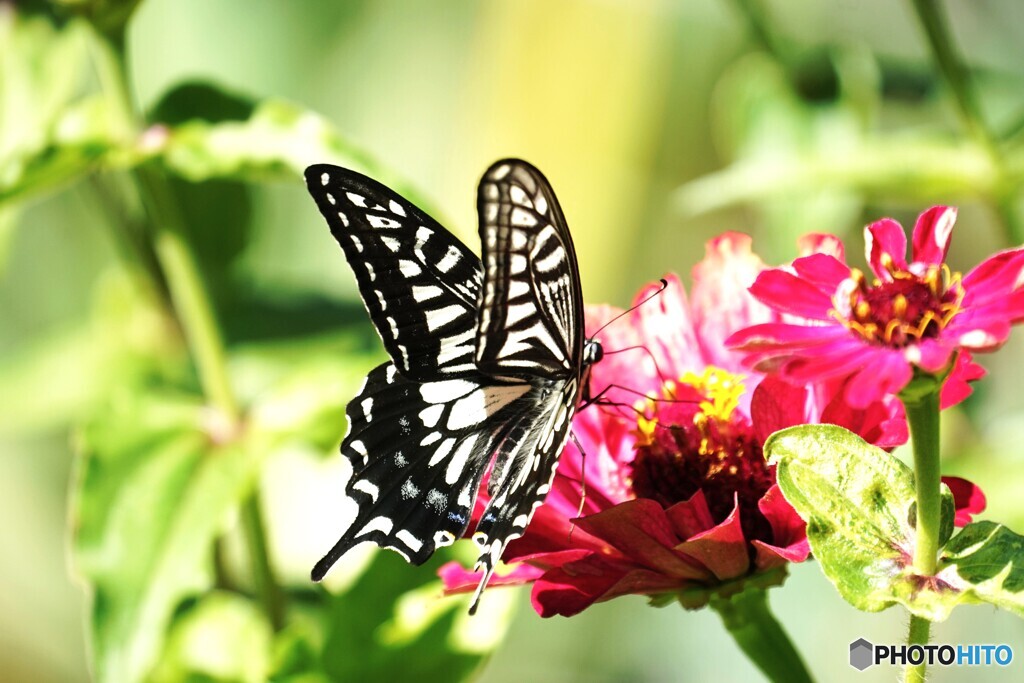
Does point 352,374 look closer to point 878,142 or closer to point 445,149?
Result: point 878,142

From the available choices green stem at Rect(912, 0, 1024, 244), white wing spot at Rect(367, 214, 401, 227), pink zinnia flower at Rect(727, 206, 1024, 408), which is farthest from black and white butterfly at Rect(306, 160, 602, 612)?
green stem at Rect(912, 0, 1024, 244)

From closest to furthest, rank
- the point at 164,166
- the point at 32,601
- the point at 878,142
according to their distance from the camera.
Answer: the point at 164,166
the point at 878,142
the point at 32,601

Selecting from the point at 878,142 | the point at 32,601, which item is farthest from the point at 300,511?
the point at 878,142

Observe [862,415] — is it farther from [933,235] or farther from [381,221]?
[381,221]

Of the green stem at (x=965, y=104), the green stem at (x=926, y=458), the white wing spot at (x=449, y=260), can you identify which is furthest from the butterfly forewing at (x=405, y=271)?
the green stem at (x=965, y=104)

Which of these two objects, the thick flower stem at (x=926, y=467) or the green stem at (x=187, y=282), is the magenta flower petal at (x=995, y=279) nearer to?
the thick flower stem at (x=926, y=467)

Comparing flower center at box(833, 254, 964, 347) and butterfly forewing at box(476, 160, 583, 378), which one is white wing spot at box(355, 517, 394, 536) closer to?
butterfly forewing at box(476, 160, 583, 378)

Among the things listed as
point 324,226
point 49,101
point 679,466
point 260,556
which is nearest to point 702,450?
point 679,466
